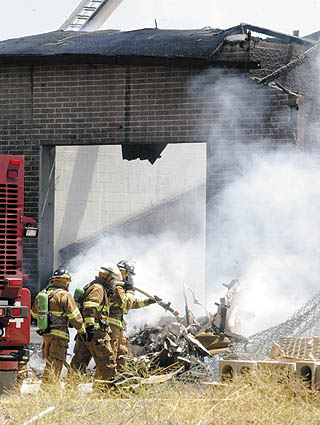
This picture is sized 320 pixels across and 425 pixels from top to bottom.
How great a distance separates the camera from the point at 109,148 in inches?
914

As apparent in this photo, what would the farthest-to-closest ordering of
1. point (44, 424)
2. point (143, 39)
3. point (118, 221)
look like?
1. point (118, 221)
2. point (143, 39)
3. point (44, 424)

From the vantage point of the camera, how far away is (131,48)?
15109mm

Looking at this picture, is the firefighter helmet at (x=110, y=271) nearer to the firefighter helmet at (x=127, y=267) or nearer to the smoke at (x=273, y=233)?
the firefighter helmet at (x=127, y=267)

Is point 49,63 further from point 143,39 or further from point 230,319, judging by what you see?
point 230,319

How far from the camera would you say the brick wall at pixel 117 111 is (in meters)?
14.8

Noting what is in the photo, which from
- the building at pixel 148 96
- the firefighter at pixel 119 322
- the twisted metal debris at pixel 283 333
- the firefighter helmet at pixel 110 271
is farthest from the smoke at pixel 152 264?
the firefighter helmet at pixel 110 271

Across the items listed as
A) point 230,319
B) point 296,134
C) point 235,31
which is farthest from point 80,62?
point 230,319

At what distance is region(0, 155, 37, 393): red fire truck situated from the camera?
9430mm

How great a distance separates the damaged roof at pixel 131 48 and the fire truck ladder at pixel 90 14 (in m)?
4.86

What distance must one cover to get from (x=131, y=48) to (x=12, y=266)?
6.46m

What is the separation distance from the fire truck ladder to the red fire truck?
1226 cm

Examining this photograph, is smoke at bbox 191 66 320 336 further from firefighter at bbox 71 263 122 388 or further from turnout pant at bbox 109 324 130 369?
firefighter at bbox 71 263 122 388

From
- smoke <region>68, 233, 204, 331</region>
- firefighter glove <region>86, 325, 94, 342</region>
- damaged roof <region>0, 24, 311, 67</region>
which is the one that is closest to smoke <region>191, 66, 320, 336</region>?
damaged roof <region>0, 24, 311, 67</region>

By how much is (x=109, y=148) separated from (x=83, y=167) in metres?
1.34
